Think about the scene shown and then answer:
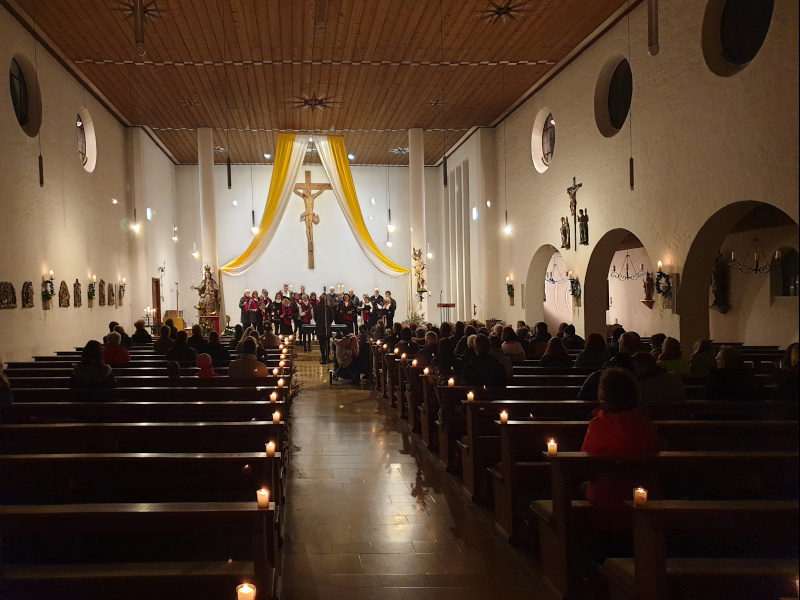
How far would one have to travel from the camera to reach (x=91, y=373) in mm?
5465

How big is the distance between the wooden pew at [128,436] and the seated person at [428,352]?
3.81 meters

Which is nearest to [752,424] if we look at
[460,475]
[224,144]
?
[460,475]

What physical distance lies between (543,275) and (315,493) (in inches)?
436

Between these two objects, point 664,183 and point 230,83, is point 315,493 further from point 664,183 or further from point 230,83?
point 230,83

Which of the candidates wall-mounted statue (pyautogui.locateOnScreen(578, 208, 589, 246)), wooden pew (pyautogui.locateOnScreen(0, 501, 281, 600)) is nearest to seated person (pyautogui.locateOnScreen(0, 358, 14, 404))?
wooden pew (pyautogui.locateOnScreen(0, 501, 281, 600))

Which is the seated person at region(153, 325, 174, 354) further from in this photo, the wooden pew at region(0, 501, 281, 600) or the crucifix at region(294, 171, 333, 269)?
the crucifix at region(294, 171, 333, 269)

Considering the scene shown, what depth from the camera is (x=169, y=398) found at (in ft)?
18.8

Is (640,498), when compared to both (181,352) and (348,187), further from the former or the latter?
(348,187)

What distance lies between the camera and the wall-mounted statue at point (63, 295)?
11562 mm

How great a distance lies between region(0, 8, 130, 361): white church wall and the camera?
31.9ft

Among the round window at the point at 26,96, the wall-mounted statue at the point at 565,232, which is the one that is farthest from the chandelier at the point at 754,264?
the round window at the point at 26,96

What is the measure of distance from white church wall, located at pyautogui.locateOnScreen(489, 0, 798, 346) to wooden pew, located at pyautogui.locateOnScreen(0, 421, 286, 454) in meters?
4.18

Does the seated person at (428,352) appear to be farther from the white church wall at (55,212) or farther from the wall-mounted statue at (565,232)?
the wall-mounted statue at (565,232)

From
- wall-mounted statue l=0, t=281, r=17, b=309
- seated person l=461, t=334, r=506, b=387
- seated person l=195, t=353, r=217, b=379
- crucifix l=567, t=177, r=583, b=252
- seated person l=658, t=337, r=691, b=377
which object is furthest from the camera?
crucifix l=567, t=177, r=583, b=252
